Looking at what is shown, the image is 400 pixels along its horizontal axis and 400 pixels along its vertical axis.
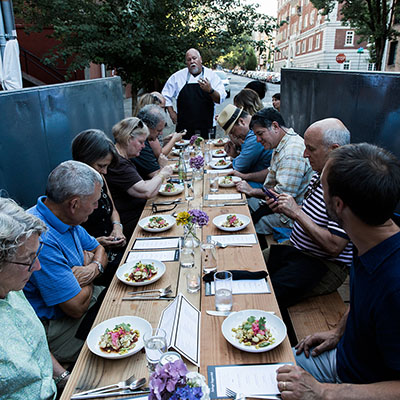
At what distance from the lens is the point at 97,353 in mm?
1595

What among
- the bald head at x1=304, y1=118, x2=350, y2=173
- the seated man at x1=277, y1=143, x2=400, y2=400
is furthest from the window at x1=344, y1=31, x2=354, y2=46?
the seated man at x1=277, y1=143, x2=400, y2=400

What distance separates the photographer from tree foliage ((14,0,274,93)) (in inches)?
304

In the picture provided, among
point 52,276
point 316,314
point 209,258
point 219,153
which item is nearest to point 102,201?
point 52,276

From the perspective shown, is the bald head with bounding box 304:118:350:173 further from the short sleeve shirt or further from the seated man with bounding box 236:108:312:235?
the short sleeve shirt

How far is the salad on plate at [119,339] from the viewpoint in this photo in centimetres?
163

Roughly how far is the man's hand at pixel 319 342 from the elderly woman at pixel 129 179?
2060mm

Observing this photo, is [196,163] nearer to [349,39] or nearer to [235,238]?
[235,238]

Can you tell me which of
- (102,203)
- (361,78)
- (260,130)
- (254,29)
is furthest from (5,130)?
(254,29)

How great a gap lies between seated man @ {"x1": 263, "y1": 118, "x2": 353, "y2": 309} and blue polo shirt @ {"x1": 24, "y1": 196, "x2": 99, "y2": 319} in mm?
1391

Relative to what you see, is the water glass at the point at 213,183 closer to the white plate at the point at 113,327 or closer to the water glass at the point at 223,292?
the water glass at the point at 223,292

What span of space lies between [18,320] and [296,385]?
1.20 metres

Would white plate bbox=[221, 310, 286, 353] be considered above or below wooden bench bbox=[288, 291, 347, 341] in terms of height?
above

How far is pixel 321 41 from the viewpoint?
44.7 meters

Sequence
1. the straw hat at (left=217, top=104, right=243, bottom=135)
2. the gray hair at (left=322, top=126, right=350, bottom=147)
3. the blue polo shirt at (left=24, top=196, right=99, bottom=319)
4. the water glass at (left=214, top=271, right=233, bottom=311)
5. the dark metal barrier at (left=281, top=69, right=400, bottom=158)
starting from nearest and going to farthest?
the water glass at (left=214, top=271, right=233, bottom=311)
the blue polo shirt at (left=24, top=196, right=99, bottom=319)
the gray hair at (left=322, top=126, right=350, bottom=147)
the dark metal barrier at (left=281, top=69, right=400, bottom=158)
the straw hat at (left=217, top=104, right=243, bottom=135)
